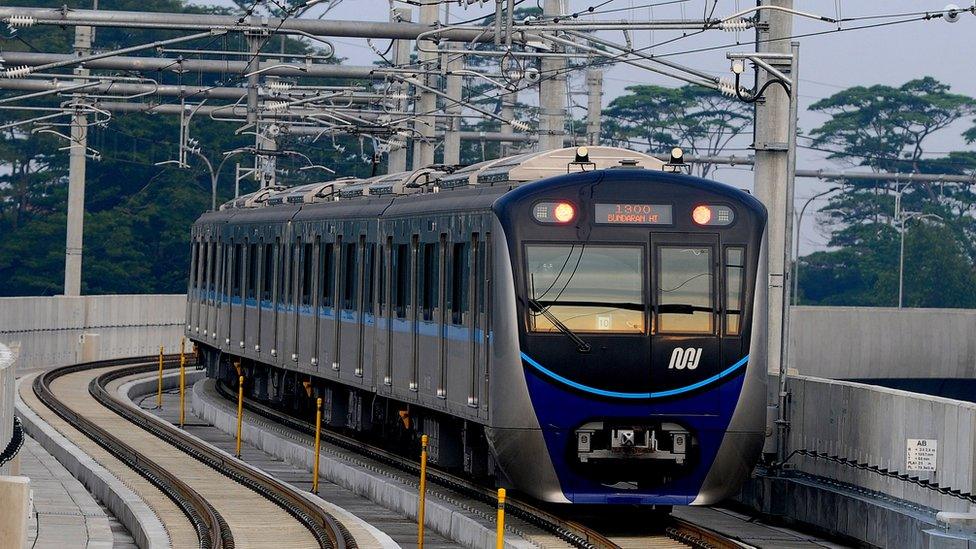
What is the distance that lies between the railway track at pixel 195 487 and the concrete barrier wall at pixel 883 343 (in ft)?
49.3

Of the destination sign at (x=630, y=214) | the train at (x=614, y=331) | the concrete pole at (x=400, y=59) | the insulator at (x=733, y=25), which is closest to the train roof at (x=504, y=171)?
the train at (x=614, y=331)

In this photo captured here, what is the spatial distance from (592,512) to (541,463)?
214 cm

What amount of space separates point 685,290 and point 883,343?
27244mm

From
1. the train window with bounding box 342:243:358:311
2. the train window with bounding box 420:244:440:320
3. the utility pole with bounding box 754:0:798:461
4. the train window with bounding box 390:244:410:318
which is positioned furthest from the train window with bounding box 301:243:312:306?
the utility pole with bounding box 754:0:798:461

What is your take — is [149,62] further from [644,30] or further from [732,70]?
[732,70]

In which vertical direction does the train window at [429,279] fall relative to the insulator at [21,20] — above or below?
below

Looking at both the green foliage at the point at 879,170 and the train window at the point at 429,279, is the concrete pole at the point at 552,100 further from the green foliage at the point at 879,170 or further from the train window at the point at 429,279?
the green foliage at the point at 879,170

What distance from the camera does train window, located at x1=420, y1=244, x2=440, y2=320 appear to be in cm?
2022

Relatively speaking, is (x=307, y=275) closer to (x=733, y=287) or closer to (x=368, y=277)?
(x=368, y=277)

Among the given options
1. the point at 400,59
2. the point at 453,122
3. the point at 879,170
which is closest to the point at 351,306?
the point at 453,122

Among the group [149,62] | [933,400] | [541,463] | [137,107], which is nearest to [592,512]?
[541,463]

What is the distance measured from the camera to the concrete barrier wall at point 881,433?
15406 millimetres

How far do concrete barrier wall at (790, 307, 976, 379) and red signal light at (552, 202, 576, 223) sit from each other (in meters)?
24.3

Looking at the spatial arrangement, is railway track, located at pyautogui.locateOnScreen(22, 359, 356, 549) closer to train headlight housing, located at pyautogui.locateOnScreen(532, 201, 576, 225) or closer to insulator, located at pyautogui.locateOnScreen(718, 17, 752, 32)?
train headlight housing, located at pyautogui.locateOnScreen(532, 201, 576, 225)
